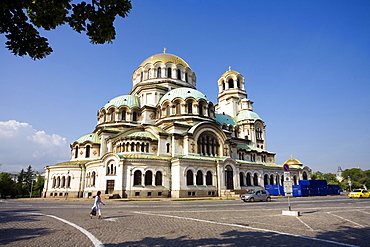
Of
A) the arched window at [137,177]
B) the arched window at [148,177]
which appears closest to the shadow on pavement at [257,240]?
the arched window at [137,177]

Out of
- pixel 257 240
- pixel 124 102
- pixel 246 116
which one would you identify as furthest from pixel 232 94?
pixel 257 240

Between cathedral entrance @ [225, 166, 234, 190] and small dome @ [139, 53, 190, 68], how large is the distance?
84.4ft

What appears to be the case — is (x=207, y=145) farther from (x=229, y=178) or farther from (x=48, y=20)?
(x=48, y=20)

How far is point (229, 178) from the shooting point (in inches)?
1551

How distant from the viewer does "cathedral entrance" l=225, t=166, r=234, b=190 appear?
39.1 m

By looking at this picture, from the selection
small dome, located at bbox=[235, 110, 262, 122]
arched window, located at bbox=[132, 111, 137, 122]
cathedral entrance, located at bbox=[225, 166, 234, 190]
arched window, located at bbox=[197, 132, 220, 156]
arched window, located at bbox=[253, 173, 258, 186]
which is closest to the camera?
cathedral entrance, located at bbox=[225, 166, 234, 190]

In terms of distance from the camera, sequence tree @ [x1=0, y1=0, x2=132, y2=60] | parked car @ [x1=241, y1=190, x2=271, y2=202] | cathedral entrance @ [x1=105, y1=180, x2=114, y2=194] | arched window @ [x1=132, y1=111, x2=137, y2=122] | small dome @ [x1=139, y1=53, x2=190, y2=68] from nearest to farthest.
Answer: tree @ [x1=0, y1=0, x2=132, y2=60], parked car @ [x1=241, y1=190, x2=271, y2=202], cathedral entrance @ [x1=105, y1=180, x2=114, y2=194], arched window @ [x1=132, y1=111, x2=137, y2=122], small dome @ [x1=139, y1=53, x2=190, y2=68]

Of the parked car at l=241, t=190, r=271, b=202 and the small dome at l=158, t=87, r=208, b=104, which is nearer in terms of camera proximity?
the parked car at l=241, t=190, r=271, b=202

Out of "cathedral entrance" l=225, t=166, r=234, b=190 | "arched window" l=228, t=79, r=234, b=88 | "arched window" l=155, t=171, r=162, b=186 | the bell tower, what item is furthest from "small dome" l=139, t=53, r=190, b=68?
"cathedral entrance" l=225, t=166, r=234, b=190

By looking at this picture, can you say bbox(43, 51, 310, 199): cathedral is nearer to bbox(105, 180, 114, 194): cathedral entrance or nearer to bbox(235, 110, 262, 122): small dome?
bbox(105, 180, 114, 194): cathedral entrance

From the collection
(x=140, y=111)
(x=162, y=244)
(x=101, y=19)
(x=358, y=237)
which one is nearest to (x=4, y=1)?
(x=101, y=19)

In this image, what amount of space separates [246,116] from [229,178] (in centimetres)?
2150

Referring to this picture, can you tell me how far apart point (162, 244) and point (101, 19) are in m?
6.33

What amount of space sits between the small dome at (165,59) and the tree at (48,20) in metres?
46.8
